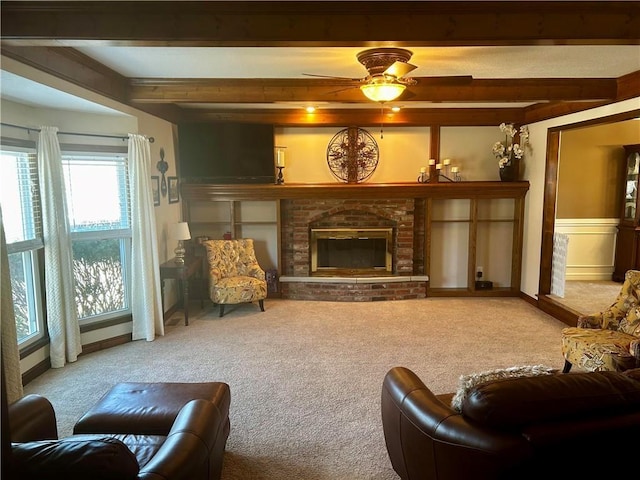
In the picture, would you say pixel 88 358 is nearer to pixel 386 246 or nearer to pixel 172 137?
pixel 172 137

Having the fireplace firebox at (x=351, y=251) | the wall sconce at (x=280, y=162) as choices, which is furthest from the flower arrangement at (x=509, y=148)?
the wall sconce at (x=280, y=162)

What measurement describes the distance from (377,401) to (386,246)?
3416 mm

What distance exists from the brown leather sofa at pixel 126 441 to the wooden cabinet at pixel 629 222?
21.3 ft

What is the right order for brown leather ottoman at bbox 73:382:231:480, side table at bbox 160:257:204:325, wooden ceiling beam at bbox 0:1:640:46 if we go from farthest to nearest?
side table at bbox 160:257:204:325 → wooden ceiling beam at bbox 0:1:640:46 → brown leather ottoman at bbox 73:382:231:480

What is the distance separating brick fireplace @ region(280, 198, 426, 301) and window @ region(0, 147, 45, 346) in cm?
312

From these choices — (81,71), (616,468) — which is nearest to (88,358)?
(81,71)

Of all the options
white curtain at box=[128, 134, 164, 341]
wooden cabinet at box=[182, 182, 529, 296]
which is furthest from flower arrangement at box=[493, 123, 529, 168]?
white curtain at box=[128, 134, 164, 341]

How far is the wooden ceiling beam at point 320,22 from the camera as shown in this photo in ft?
8.04

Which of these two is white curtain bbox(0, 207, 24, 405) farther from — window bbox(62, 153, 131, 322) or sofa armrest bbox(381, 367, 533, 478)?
sofa armrest bbox(381, 367, 533, 478)

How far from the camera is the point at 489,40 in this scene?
253 centimetres

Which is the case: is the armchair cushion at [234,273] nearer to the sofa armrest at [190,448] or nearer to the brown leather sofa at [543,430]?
the sofa armrest at [190,448]

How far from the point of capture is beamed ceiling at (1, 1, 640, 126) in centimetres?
246

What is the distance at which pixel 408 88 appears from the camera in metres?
4.38

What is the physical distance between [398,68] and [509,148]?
3447mm
